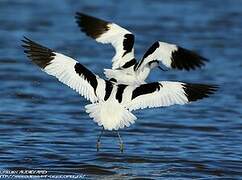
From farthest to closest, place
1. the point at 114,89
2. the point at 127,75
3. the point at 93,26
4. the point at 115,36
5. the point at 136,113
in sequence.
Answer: the point at 136,113
the point at 93,26
the point at 115,36
the point at 127,75
the point at 114,89

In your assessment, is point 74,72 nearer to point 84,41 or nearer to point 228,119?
point 228,119

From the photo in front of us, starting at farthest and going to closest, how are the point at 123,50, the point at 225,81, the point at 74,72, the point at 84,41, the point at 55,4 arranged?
the point at 55,4 < the point at 84,41 < the point at 225,81 < the point at 123,50 < the point at 74,72

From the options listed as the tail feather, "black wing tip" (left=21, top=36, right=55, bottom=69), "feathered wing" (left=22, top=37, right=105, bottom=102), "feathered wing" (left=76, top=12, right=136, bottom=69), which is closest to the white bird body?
"feathered wing" (left=76, top=12, right=136, bottom=69)

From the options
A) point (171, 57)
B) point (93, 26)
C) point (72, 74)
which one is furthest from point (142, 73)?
point (93, 26)

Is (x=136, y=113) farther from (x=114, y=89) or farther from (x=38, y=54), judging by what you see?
(x=38, y=54)

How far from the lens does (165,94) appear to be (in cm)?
921

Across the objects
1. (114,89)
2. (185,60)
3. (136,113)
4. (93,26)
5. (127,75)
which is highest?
(93,26)

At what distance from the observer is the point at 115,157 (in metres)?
9.34

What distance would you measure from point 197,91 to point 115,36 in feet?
5.21

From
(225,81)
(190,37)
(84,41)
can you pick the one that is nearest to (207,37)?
(190,37)

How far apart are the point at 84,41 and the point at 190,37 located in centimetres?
205

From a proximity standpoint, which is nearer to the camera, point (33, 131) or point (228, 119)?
point (33, 131)

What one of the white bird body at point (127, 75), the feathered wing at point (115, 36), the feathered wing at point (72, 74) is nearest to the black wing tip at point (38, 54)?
the feathered wing at point (72, 74)

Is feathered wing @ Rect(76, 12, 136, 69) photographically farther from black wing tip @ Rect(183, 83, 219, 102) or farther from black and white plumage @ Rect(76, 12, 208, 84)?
black wing tip @ Rect(183, 83, 219, 102)
